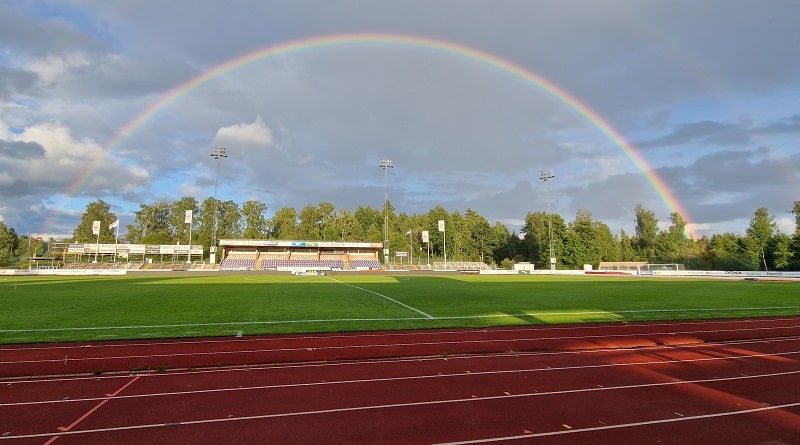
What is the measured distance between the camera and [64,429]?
6695 mm

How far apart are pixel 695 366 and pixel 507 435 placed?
22.2 ft

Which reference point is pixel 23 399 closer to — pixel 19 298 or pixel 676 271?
pixel 19 298

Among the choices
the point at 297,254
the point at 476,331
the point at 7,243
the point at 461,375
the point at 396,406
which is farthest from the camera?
the point at 7,243

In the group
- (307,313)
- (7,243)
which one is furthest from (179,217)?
(307,313)

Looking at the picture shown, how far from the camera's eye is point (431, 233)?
133 meters

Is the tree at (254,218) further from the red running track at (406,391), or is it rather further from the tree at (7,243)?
the red running track at (406,391)

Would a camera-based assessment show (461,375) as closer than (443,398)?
No

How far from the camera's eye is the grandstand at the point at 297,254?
93312mm

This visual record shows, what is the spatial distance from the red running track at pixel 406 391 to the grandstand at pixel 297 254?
80004 millimetres

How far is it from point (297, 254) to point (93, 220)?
8850 cm

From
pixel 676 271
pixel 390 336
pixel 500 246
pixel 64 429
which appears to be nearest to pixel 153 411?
pixel 64 429

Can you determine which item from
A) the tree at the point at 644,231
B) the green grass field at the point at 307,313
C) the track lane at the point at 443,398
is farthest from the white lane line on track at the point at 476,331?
the tree at the point at 644,231

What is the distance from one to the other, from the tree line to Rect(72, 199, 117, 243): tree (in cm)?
28

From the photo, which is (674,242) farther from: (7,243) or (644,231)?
(7,243)
